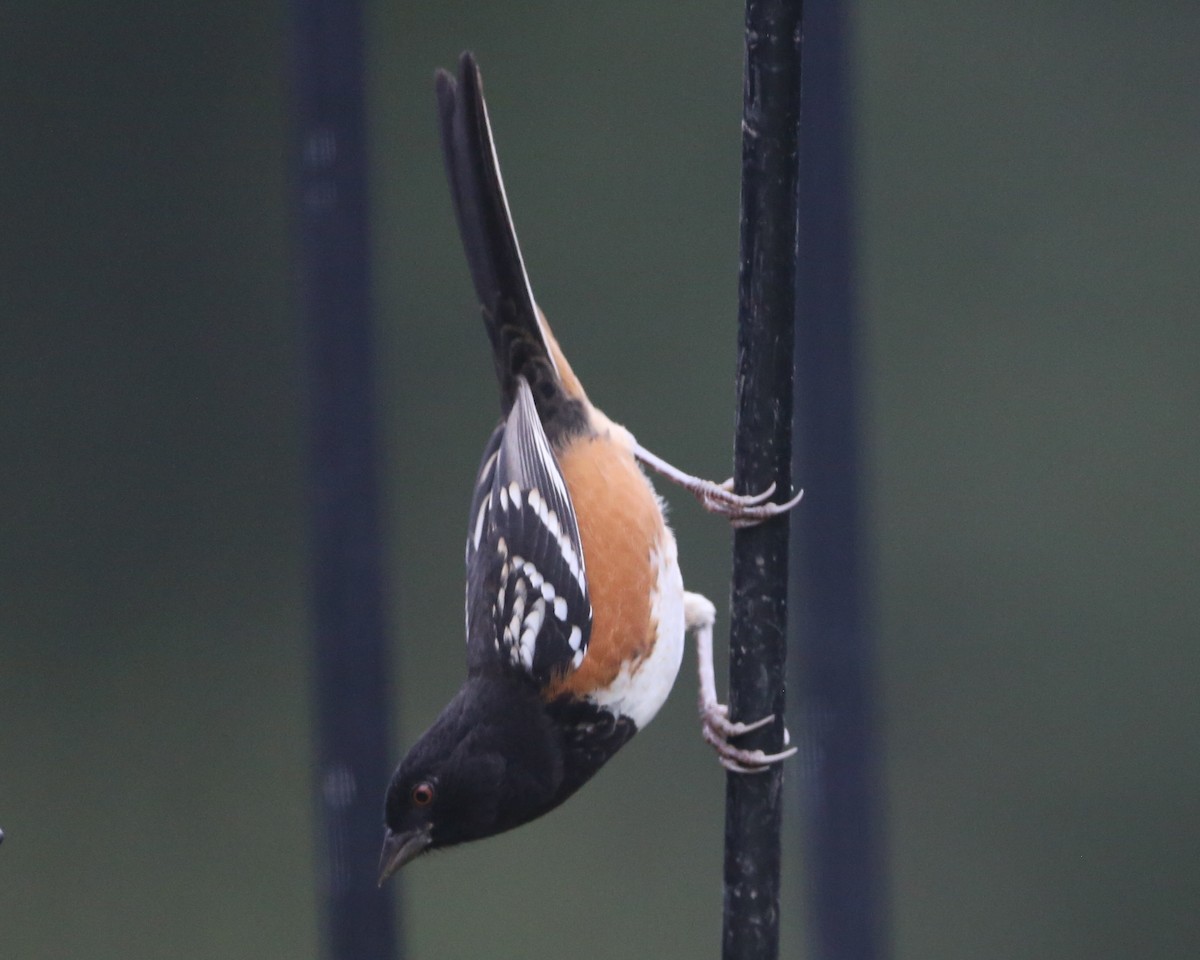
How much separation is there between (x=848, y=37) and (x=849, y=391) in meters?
0.59

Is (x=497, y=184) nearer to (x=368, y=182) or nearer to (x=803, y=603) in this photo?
(x=368, y=182)

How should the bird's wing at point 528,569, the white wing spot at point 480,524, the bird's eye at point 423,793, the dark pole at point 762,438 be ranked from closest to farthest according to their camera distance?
the dark pole at point 762,438
the bird's eye at point 423,793
the bird's wing at point 528,569
the white wing spot at point 480,524

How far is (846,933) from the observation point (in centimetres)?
247

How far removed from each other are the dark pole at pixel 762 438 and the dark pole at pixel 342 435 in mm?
830

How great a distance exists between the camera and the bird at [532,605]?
185cm

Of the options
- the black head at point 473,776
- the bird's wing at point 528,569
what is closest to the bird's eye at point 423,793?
the black head at point 473,776

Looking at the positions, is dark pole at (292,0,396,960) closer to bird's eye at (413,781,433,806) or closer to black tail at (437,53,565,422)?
black tail at (437,53,565,422)

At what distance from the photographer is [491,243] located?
2072mm

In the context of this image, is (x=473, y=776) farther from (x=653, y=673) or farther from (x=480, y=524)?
(x=480, y=524)

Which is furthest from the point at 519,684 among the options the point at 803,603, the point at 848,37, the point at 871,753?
the point at 848,37

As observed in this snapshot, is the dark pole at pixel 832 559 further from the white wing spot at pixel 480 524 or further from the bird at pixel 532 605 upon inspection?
the white wing spot at pixel 480 524

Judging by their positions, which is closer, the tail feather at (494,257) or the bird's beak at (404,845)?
the bird's beak at (404,845)

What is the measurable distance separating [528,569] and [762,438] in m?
0.86

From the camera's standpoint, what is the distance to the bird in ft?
6.07
